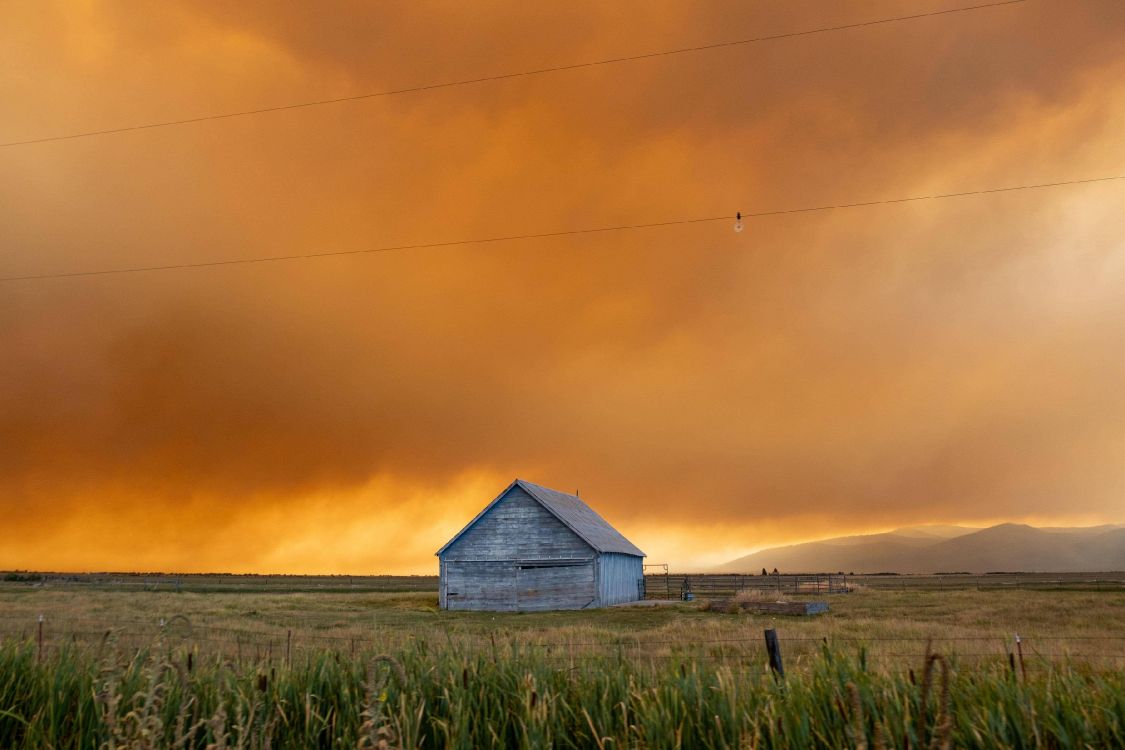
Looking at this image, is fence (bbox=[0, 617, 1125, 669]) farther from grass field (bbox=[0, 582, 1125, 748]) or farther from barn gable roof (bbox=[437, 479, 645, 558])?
barn gable roof (bbox=[437, 479, 645, 558])

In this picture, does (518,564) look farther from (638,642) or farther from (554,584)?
(638,642)

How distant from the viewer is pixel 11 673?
8.31 meters

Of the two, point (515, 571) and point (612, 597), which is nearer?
point (515, 571)

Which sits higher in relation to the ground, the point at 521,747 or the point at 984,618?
the point at 521,747

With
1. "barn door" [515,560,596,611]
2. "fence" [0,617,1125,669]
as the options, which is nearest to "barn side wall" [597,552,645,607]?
"barn door" [515,560,596,611]

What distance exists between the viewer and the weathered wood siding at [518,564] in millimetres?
49688

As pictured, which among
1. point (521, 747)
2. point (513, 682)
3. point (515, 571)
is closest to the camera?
point (521, 747)

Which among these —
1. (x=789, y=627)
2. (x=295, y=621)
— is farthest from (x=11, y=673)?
(x=295, y=621)

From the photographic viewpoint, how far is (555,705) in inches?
261

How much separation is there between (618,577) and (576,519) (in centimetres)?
577

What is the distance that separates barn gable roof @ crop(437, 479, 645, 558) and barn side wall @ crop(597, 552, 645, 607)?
0.61 metres

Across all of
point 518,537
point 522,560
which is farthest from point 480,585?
point 518,537

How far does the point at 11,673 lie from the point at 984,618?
126ft

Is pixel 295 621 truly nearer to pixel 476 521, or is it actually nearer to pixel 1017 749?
pixel 476 521
